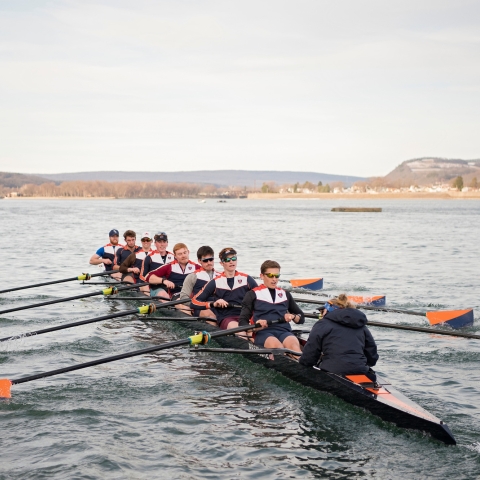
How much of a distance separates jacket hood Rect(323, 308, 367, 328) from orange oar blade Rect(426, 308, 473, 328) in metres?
5.96

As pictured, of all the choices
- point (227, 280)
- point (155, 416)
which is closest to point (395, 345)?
point (227, 280)

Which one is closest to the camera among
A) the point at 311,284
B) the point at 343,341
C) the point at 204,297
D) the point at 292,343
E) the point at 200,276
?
the point at 343,341

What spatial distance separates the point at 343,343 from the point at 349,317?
16.1 inches

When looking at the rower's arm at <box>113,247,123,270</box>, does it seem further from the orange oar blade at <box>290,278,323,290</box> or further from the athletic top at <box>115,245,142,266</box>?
the orange oar blade at <box>290,278,323,290</box>

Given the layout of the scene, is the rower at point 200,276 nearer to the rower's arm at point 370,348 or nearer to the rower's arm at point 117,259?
the rower's arm at point 370,348

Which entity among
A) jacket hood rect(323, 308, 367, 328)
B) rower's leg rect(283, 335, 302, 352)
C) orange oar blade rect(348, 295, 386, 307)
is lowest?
orange oar blade rect(348, 295, 386, 307)

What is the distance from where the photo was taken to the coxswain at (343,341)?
7.20m

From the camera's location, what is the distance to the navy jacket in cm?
720

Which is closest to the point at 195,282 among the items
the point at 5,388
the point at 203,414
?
the point at 203,414

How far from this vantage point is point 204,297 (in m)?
10.7

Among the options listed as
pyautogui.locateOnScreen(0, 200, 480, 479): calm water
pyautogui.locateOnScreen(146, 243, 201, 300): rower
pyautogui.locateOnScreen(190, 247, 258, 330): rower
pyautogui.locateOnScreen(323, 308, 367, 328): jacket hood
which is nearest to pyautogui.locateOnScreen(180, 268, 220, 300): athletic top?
pyautogui.locateOnScreen(0, 200, 480, 479): calm water

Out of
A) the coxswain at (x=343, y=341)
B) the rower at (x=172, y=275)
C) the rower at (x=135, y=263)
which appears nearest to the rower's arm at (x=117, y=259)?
the rower at (x=135, y=263)

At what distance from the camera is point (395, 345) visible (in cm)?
1169

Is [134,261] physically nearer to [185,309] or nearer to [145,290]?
[145,290]
